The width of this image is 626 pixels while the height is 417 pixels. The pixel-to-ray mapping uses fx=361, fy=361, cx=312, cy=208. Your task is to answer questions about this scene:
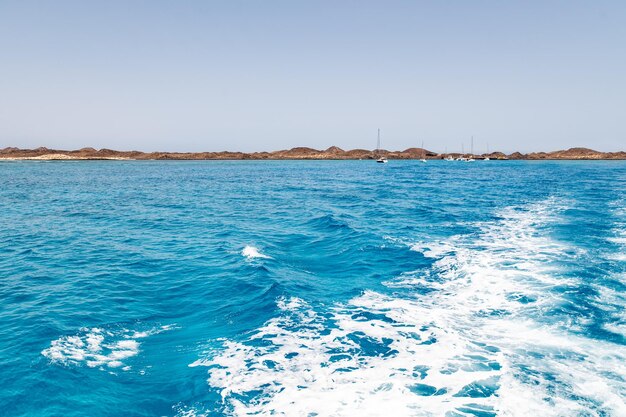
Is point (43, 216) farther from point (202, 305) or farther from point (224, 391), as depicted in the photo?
point (224, 391)

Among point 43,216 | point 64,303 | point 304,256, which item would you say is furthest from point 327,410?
point 43,216

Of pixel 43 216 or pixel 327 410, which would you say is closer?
pixel 327 410

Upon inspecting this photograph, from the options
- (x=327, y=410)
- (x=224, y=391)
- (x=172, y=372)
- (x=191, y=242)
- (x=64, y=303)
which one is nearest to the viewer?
(x=327, y=410)

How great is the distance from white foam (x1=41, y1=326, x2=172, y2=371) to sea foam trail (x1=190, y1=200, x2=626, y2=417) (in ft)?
6.89

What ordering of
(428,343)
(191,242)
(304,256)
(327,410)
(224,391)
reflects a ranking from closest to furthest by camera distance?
1. (327,410)
2. (224,391)
3. (428,343)
4. (304,256)
5. (191,242)

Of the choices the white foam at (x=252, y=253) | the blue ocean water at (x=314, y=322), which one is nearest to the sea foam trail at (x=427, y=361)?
the blue ocean water at (x=314, y=322)

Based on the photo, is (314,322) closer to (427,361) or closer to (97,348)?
(427,361)

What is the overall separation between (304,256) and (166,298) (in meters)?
7.89

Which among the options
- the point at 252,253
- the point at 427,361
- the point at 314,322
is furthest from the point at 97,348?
the point at 252,253

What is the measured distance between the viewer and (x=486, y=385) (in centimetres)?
809

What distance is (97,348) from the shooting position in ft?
32.0

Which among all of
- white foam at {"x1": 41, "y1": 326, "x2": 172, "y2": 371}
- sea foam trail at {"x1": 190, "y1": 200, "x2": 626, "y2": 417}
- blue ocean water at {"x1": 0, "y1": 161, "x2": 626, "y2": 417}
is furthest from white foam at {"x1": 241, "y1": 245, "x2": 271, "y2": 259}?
white foam at {"x1": 41, "y1": 326, "x2": 172, "y2": 371}

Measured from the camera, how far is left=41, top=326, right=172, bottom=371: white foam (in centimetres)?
914

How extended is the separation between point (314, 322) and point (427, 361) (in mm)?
3699
